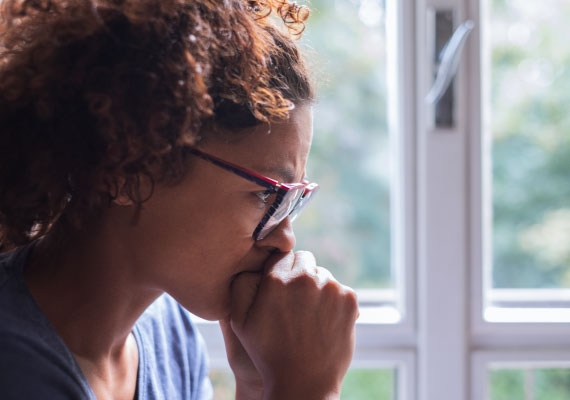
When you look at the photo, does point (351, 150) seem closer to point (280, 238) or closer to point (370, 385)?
point (370, 385)

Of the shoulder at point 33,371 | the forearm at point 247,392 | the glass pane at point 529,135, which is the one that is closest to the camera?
the shoulder at point 33,371

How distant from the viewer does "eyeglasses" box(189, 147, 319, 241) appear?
1016mm

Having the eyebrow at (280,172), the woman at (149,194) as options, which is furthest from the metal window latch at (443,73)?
the eyebrow at (280,172)

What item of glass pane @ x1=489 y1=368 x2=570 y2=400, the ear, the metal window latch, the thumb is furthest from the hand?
glass pane @ x1=489 y1=368 x2=570 y2=400

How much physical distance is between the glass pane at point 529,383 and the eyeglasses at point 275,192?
33.4 inches

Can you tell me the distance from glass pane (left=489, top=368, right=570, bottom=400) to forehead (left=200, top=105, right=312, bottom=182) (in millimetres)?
914

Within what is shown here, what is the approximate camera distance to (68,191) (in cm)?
100

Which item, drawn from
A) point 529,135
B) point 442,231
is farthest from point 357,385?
point 529,135

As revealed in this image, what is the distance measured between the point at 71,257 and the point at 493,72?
44.4 inches

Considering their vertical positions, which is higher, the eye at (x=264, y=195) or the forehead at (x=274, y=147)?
the forehead at (x=274, y=147)

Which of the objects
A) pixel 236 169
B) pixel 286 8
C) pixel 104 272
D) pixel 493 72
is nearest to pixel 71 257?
pixel 104 272

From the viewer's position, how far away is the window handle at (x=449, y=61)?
4.92ft

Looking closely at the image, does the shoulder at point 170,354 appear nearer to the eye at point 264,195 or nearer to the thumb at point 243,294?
the thumb at point 243,294

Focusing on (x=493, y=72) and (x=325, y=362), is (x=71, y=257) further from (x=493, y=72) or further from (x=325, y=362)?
(x=493, y=72)
